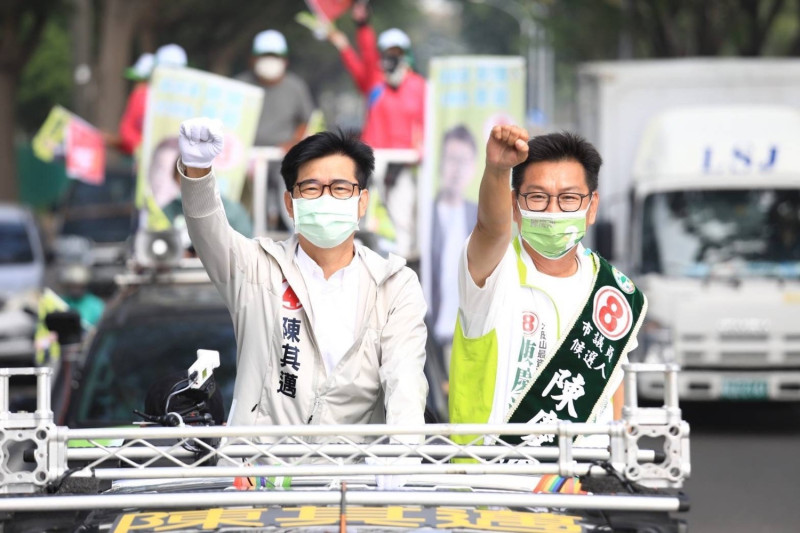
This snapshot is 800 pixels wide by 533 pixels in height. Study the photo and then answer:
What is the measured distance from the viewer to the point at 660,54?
27.6 meters

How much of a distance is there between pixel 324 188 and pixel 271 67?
27.5 ft

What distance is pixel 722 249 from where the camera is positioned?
41.9ft

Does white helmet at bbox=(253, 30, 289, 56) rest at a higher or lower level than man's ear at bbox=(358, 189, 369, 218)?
higher

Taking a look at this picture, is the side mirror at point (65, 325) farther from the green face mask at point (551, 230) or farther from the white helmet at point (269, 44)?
the white helmet at point (269, 44)

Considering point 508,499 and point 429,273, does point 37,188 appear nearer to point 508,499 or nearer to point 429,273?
point 429,273

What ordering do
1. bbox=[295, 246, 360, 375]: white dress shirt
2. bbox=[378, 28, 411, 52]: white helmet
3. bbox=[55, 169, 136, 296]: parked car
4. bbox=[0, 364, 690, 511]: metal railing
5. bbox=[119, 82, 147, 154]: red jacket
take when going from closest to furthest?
bbox=[0, 364, 690, 511]: metal railing < bbox=[295, 246, 360, 375]: white dress shirt < bbox=[378, 28, 411, 52]: white helmet < bbox=[119, 82, 147, 154]: red jacket < bbox=[55, 169, 136, 296]: parked car

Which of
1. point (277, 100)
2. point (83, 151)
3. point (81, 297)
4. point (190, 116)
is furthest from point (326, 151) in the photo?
point (83, 151)

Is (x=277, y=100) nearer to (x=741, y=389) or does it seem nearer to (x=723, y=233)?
(x=723, y=233)

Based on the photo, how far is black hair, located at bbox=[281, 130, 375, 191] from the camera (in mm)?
4164

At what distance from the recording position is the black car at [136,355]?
6312 mm

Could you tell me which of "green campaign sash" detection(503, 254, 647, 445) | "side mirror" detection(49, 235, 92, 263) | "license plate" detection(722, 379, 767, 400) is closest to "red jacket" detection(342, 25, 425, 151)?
"license plate" detection(722, 379, 767, 400)

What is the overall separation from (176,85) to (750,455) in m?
5.44

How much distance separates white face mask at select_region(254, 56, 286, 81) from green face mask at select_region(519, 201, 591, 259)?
8.29 m

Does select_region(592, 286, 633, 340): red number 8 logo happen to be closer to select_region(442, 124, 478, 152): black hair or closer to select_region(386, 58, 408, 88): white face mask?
select_region(442, 124, 478, 152): black hair
